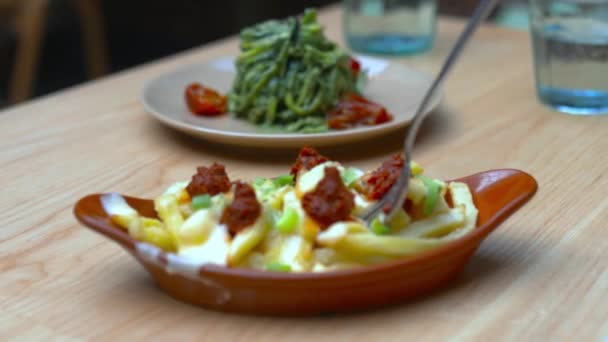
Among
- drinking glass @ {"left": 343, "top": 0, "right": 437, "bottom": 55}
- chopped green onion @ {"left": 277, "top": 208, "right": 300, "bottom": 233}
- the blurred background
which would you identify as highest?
chopped green onion @ {"left": 277, "top": 208, "right": 300, "bottom": 233}

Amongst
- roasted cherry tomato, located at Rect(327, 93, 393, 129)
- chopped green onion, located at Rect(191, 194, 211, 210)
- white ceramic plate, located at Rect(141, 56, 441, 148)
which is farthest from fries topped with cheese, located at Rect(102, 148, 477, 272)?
roasted cherry tomato, located at Rect(327, 93, 393, 129)

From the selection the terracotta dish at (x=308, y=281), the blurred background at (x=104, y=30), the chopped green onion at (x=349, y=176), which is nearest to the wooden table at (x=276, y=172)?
the terracotta dish at (x=308, y=281)

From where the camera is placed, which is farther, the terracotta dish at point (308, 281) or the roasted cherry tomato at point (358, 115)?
the roasted cherry tomato at point (358, 115)

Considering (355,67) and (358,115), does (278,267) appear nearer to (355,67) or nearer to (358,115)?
(358,115)

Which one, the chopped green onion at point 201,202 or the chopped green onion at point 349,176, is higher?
the chopped green onion at point 201,202

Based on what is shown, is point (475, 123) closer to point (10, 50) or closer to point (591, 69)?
point (591, 69)

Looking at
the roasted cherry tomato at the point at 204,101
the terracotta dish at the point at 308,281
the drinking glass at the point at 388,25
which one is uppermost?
the terracotta dish at the point at 308,281

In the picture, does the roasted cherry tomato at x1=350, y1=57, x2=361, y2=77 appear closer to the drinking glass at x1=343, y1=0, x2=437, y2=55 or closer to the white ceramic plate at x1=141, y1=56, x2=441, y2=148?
the white ceramic plate at x1=141, y1=56, x2=441, y2=148

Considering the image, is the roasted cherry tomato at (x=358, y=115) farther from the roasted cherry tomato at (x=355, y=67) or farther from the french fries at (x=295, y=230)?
the french fries at (x=295, y=230)

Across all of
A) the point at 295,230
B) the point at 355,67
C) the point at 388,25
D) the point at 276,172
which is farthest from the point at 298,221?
Result: the point at 388,25
